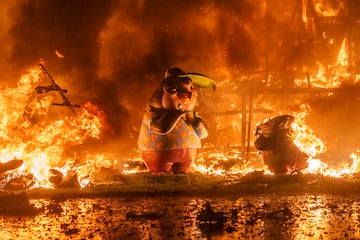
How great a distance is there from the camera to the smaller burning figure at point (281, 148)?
14.0 m

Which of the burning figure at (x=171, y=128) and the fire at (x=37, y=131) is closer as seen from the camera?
the burning figure at (x=171, y=128)

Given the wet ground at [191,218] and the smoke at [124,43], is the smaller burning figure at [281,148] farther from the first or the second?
the smoke at [124,43]

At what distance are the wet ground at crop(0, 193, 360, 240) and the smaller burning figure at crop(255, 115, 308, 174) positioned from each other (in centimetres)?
247

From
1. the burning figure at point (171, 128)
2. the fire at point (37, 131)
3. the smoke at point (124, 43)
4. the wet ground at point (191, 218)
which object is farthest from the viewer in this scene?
the smoke at point (124, 43)

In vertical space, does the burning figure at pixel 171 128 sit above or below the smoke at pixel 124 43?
below

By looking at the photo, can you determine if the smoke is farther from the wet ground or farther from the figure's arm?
the wet ground

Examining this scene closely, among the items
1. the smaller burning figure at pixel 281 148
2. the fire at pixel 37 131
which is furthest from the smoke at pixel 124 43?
→ the smaller burning figure at pixel 281 148

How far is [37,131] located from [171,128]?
4743mm

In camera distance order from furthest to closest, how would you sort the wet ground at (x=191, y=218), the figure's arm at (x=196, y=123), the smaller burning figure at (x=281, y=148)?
the smaller burning figure at (x=281, y=148), the figure's arm at (x=196, y=123), the wet ground at (x=191, y=218)

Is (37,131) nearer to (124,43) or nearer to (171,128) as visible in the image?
(171,128)

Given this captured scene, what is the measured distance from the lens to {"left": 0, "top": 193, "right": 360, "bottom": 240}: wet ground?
8062 mm

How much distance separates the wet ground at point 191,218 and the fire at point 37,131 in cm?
353

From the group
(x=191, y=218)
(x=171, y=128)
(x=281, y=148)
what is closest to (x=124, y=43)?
(x=171, y=128)

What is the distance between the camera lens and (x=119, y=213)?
9781 millimetres
